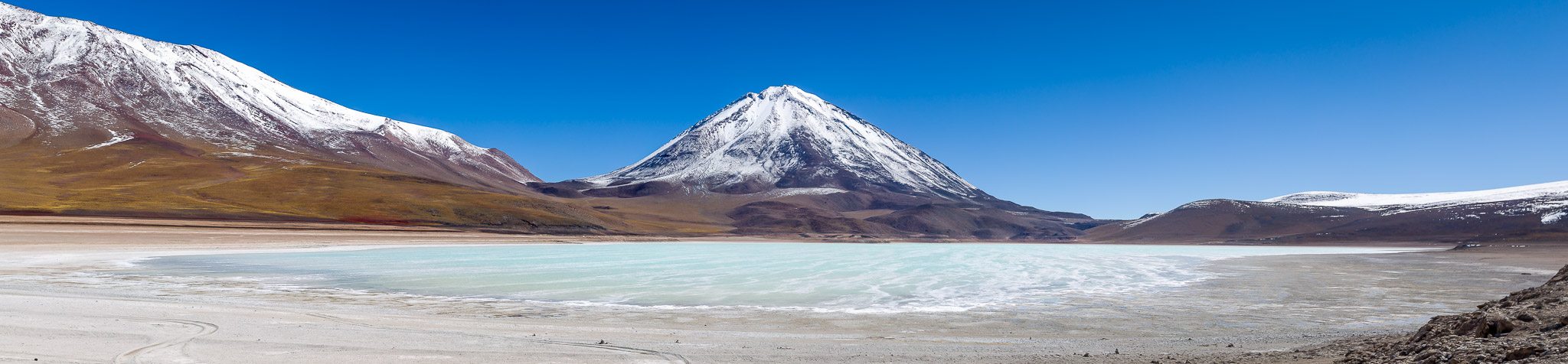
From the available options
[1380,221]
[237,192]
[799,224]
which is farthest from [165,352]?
[1380,221]

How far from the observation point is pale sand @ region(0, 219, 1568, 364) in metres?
10.0

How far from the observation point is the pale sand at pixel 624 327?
1001 centimetres

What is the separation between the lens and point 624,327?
1388 centimetres

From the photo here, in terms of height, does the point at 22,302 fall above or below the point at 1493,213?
below

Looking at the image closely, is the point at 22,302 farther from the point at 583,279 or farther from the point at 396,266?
the point at 396,266

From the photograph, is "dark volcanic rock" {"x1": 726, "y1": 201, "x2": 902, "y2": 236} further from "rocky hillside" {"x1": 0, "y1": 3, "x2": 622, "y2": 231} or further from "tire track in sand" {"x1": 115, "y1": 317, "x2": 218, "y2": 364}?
"tire track in sand" {"x1": 115, "y1": 317, "x2": 218, "y2": 364}

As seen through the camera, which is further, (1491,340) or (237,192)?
(237,192)

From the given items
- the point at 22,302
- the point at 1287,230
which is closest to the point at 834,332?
the point at 22,302

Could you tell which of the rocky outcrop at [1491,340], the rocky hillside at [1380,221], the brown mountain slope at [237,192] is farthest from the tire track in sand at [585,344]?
the rocky hillside at [1380,221]

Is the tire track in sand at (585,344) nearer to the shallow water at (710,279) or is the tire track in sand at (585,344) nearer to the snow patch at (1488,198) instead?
the shallow water at (710,279)

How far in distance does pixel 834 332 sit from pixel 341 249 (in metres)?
54.9

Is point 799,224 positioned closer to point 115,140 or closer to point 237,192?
point 237,192

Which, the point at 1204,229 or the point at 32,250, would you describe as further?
the point at 1204,229

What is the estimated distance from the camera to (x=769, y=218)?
175 meters
